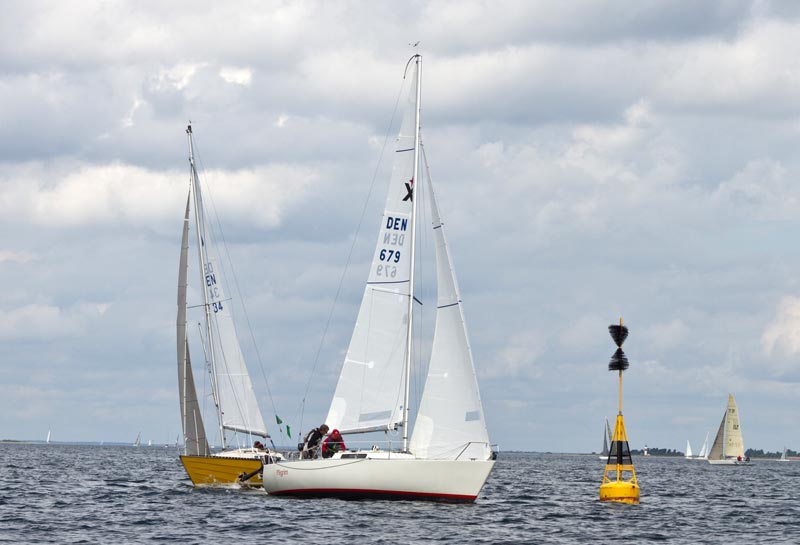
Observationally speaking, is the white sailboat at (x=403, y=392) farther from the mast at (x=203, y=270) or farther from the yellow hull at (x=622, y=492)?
the yellow hull at (x=622, y=492)

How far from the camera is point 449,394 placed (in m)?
40.2

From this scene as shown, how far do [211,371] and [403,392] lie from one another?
1265cm

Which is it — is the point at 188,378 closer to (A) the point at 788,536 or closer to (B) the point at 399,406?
(B) the point at 399,406

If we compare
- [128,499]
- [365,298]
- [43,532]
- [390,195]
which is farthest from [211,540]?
[128,499]

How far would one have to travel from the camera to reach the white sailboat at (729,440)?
15125 cm

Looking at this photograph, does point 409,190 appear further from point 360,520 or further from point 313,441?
point 360,520

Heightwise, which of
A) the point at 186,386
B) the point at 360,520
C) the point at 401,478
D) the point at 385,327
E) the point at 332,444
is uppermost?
the point at 385,327

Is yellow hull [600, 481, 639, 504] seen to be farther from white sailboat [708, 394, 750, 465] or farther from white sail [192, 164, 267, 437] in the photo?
white sailboat [708, 394, 750, 465]

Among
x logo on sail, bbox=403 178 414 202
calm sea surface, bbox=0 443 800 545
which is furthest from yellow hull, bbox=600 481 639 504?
x logo on sail, bbox=403 178 414 202

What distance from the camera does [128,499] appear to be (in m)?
49.8

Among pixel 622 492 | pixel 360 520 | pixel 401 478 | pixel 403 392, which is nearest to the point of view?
pixel 360 520

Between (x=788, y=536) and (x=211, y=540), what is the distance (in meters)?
18.6

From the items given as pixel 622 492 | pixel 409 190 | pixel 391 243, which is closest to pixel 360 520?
pixel 391 243

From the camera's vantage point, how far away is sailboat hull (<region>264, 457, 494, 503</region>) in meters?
39.3
